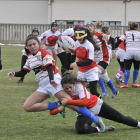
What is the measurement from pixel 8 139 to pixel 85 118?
1210mm

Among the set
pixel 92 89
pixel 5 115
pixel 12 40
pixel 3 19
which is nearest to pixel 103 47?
pixel 92 89

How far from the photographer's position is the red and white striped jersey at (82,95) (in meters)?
5.76

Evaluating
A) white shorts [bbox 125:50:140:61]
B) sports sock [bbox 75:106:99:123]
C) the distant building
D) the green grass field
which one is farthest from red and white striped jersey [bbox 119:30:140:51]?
the distant building

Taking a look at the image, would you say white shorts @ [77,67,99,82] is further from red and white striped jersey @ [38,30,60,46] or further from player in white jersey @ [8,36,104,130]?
red and white striped jersey @ [38,30,60,46]

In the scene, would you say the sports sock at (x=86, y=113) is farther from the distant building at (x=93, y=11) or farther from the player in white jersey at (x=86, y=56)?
the distant building at (x=93, y=11)

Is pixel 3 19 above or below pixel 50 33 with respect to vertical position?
above

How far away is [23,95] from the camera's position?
9.73 m

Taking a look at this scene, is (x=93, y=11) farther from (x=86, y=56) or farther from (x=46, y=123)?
(x=46, y=123)

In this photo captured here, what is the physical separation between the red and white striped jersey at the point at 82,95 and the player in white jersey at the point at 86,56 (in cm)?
153

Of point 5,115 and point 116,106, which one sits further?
point 116,106

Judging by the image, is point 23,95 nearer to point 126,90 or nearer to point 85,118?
point 126,90

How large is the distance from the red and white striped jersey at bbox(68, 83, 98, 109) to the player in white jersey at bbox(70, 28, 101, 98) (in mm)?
1535

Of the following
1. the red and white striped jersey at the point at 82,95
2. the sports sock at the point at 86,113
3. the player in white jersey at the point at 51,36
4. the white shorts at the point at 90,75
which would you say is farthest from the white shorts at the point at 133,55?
the sports sock at the point at 86,113

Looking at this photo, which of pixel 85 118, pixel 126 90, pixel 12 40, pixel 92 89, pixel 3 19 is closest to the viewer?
pixel 85 118
